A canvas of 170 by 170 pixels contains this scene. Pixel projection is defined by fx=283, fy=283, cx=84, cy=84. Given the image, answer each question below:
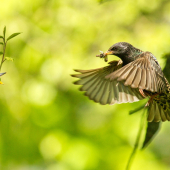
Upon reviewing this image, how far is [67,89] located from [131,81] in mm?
1617

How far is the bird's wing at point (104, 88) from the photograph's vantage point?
2.26 m

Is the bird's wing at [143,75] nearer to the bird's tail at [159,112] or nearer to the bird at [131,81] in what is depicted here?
the bird at [131,81]

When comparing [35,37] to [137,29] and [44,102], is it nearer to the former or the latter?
[44,102]

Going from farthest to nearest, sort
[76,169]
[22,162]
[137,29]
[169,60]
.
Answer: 1. [137,29]
2. [22,162]
3. [76,169]
4. [169,60]

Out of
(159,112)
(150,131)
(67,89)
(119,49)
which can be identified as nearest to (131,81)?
(119,49)

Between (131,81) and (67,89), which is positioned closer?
(131,81)

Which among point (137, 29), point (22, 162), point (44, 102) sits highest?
point (137, 29)

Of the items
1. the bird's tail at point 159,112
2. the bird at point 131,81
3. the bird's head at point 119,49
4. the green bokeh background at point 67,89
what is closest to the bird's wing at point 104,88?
the bird at point 131,81

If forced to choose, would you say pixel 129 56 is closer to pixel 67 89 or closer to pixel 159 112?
pixel 159 112

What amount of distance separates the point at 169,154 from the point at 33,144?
4.76 ft

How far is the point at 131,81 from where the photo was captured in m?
1.56

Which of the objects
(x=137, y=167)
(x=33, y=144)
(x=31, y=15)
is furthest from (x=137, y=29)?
(x=33, y=144)

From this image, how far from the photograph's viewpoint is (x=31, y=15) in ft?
11.2

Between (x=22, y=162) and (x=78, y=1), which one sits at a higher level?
(x=78, y=1)
